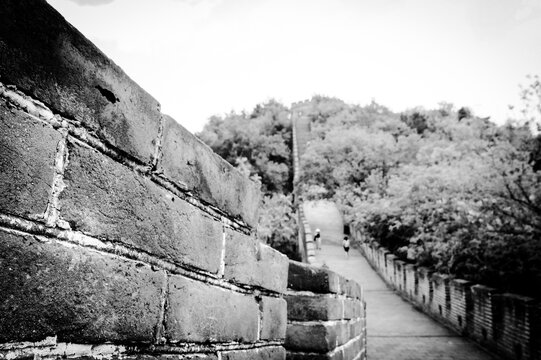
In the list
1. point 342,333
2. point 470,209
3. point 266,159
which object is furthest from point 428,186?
point 266,159

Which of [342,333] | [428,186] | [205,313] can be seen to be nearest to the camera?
[205,313]

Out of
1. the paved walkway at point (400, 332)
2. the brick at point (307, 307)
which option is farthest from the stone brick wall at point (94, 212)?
the paved walkway at point (400, 332)

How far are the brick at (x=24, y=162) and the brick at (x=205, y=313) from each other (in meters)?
0.40

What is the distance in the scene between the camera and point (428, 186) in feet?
39.0

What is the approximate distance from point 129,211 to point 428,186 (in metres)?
12.5

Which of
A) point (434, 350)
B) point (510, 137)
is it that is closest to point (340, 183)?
point (510, 137)

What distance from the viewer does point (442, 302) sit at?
9430 millimetres

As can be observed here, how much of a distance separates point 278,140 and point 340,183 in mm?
11152

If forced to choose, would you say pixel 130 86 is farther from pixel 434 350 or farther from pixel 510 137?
pixel 510 137

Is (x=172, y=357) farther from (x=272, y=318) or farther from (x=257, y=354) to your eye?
(x=272, y=318)

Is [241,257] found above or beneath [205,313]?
above

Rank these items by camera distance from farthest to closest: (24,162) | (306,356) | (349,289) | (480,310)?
(480,310) → (349,289) → (306,356) → (24,162)

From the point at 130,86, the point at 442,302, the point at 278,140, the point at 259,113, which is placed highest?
the point at 259,113

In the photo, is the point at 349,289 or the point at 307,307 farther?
the point at 349,289
